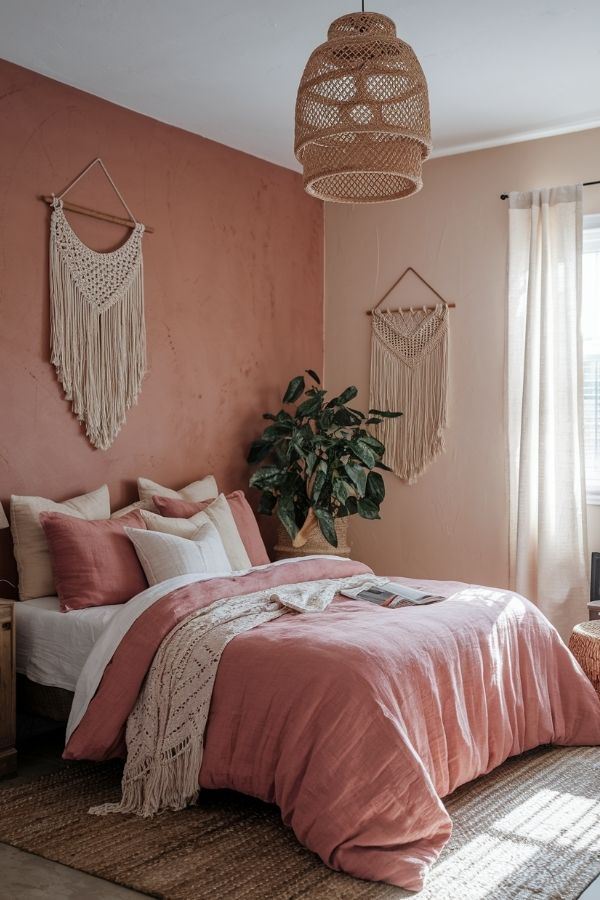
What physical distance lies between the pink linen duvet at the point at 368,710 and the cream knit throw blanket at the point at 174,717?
41mm

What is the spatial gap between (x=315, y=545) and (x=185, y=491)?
895mm

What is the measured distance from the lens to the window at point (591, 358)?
16.0 ft

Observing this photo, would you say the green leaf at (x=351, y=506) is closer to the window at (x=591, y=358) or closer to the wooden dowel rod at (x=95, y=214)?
the window at (x=591, y=358)

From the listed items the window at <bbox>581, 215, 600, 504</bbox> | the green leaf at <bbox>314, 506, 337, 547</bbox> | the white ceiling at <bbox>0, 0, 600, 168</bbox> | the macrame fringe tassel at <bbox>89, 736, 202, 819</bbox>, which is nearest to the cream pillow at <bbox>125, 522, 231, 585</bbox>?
the macrame fringe tassel at <bbox>89, 736, 202, 819</bbox>

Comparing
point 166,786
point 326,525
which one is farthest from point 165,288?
point 166,786

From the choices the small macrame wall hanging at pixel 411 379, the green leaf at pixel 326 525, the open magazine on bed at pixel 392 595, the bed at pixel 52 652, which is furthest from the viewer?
the small macrame wall hanging at pixel 411 379

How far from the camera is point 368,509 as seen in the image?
16.8 ft

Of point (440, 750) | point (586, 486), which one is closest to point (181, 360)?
point (586, 486)

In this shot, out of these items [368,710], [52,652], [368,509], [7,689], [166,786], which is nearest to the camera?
[368,710]

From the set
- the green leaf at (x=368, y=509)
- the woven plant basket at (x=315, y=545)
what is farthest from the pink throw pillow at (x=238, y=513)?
the green leaf at (x=368, y=509)

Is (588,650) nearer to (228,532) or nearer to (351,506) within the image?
(351,506)

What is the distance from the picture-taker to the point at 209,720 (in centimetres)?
302

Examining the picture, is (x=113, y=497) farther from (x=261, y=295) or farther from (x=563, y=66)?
(x=563, y=66)

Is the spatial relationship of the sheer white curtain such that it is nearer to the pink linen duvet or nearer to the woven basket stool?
the woven basket stool
